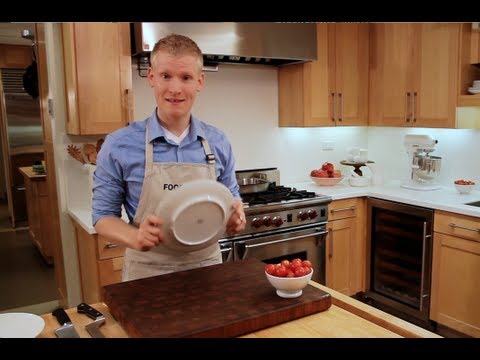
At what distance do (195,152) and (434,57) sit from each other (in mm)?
2384

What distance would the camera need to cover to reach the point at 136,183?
1751 mm

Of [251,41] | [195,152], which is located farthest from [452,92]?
[195,152]

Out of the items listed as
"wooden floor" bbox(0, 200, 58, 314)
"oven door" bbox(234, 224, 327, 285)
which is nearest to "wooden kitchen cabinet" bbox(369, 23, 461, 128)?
"oven door" bbox(234, 224, 327, 285)

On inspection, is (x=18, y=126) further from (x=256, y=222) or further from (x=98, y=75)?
(x=256, y=222)

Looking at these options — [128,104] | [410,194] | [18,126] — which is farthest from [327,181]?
[18,126]

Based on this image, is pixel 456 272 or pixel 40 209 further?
pixel 40 209

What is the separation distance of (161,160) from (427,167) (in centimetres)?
252

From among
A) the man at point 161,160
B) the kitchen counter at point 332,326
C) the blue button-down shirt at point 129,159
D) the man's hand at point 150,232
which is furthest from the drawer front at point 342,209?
the man's hand at point 150,232

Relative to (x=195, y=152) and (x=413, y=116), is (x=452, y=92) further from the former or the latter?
(x=195, y=152)

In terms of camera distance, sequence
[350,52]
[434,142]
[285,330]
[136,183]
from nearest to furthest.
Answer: [285,330], [136,183], [434,142], [350,52]

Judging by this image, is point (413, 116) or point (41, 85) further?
point (413, 116)

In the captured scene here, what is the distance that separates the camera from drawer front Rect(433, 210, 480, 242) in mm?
2865

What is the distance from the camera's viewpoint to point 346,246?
143 inches
